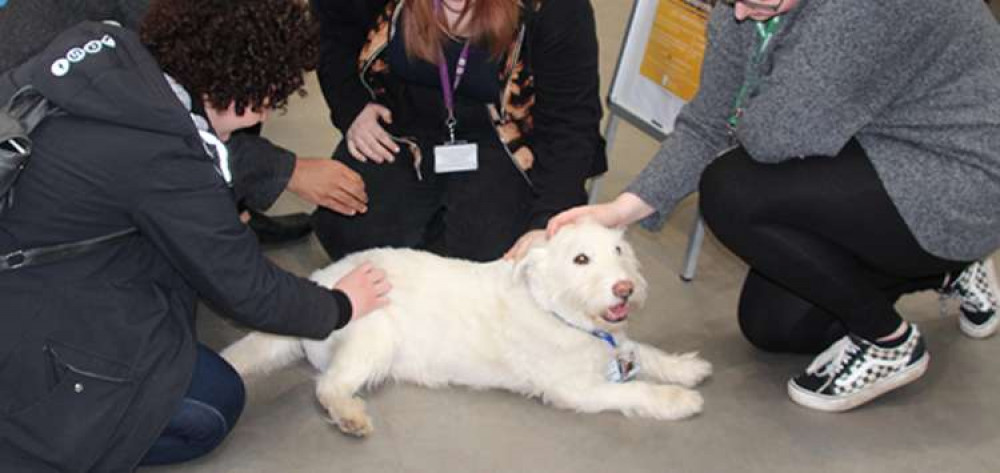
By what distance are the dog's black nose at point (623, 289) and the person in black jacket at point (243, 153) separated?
2.70 ft

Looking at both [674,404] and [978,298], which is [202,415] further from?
[978,298]

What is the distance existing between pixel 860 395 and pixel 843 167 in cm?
60

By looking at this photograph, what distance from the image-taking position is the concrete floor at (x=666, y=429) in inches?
82.0

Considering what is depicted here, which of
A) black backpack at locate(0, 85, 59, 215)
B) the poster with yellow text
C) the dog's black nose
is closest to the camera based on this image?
black backpack at locate(0, 85, 59, 215)

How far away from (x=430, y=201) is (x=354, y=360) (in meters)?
0.72

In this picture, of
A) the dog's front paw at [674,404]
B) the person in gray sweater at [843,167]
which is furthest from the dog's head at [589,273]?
the dog's front paw at [674,404]

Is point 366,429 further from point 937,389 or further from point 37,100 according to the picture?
point 937,389

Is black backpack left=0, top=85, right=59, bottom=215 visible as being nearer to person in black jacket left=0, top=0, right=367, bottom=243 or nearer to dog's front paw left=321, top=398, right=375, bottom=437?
person in black jacket left=0, top=0, right=367, bottom=243

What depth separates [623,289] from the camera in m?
1.97

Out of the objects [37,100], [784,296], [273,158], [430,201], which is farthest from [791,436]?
[37,100]

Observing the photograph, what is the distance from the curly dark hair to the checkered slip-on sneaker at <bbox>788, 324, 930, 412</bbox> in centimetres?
145

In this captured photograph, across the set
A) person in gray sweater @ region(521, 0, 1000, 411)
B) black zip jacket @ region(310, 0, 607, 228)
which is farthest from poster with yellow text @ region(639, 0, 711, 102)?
person in gray sweater @ region(521, 0, 1000, 411)

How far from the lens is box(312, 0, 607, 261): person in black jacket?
2.42 m

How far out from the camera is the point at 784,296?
2.42 meters
